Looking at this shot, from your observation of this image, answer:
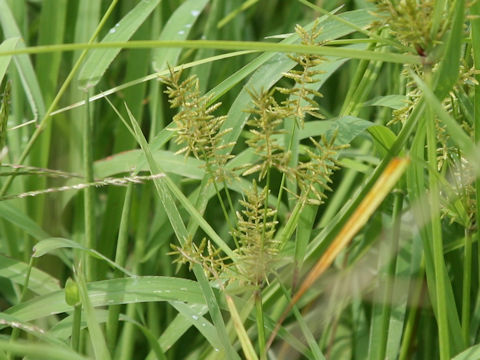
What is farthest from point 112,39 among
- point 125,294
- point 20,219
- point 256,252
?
point 256,252

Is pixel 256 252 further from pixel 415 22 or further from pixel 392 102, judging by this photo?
pixel 392 102

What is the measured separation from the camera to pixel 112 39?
41.3 inches

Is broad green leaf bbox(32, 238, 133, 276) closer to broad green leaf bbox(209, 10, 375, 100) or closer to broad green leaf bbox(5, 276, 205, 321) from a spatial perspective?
broad green leaf bbox(5, 276, 205, 321)

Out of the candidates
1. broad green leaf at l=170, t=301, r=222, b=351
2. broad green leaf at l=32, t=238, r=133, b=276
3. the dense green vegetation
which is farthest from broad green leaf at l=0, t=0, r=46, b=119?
broad green leaf at l=170, t=301, r=222, b=351

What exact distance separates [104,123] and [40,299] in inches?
20.8

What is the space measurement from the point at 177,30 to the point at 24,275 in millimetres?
483

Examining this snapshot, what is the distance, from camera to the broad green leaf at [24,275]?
3.35ft

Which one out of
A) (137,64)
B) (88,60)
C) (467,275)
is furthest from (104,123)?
(467,275)

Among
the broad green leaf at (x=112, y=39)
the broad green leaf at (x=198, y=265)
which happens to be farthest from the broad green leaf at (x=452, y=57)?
the broad green leaf at (x=112, y=39)

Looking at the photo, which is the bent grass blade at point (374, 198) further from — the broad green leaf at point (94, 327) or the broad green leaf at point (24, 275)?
the broad green leaf at point (24, 275)

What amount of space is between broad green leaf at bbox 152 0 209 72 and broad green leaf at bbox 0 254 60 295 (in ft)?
1.28

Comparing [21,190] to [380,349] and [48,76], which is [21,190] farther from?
[380,349]

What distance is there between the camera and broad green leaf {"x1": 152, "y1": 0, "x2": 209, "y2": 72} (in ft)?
3.73

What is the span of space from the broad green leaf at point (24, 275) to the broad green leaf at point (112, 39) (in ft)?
0.99
